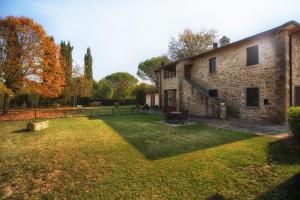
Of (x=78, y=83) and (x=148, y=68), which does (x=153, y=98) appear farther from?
(x=148, y=68)

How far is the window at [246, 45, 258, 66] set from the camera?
12633mm

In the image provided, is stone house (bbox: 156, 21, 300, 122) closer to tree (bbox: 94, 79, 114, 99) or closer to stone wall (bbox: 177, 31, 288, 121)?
stone wall (bbox: 177, 31, 288, 121)

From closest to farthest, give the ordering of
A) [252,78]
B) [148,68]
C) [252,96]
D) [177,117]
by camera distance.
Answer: [177,117]
[252,78]
[252,96]
[148,68]

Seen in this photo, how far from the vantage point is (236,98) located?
14172 millimetres

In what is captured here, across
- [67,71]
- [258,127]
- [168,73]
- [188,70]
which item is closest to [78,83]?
[67,71]

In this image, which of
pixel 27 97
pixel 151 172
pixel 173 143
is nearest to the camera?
pixel 151 172

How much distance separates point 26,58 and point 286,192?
21.4 m

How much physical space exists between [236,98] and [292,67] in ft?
13.8

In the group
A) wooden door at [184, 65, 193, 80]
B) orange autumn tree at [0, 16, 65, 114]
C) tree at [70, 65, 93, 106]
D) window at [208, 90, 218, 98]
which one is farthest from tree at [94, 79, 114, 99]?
window at [208, 90, 218, 98]

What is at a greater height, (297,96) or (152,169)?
(297,96)

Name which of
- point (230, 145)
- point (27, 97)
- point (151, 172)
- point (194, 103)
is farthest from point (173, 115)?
point (27, 97)

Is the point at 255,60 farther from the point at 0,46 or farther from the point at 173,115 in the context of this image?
the point at 0,46

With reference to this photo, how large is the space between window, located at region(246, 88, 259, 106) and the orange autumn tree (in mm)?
19447

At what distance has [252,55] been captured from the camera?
12898 millimetres
